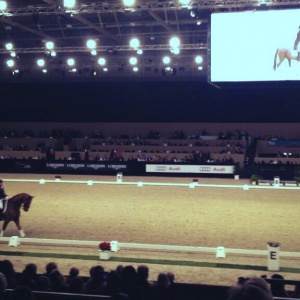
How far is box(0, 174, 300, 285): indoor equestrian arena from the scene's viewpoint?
24.5 ft

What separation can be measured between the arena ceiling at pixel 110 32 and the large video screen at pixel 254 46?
19.8 inches

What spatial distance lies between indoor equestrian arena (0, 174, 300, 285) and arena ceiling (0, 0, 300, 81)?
22.0 ft

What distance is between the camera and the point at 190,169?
21.6m

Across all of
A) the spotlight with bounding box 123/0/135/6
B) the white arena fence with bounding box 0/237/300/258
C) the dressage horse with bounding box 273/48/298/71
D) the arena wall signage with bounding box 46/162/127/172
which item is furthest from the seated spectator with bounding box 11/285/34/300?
the arena wall signage with bounding box 46/162/127/172

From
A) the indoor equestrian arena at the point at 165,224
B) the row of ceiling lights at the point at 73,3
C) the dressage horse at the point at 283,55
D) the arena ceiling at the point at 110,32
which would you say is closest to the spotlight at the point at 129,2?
the row of ceiling lights at the point at 73,3

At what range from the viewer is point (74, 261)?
25.0 ft

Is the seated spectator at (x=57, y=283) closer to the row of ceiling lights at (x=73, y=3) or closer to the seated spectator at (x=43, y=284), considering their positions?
the seated spectator at (x=43, y=284)

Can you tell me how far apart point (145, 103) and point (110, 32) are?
23.1 feet

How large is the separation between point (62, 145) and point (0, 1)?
1358cm

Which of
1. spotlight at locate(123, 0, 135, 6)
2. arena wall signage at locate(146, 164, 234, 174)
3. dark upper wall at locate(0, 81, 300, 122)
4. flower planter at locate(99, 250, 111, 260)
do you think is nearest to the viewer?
flower planter at locate(99, 250, 111, 260)

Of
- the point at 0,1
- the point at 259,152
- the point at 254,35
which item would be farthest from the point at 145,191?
the point at 259,152

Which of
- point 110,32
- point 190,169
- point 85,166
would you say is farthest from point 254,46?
point 85,166

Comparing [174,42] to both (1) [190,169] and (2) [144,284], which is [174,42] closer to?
(1) [190,169]

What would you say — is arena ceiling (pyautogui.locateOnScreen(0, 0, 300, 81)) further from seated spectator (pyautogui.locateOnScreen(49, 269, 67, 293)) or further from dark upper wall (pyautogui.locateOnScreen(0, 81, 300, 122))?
seated spectator (pyautogui.locateOnScreen(49, 269, 67, 293))
